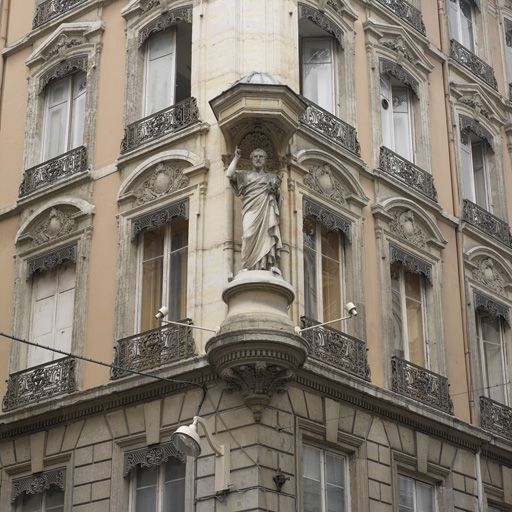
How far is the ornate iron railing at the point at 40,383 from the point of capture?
20.3m

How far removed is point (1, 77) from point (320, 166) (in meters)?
7.85

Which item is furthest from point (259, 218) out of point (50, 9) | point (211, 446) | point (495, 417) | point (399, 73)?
point (50, 9)

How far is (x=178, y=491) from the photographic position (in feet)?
59.6

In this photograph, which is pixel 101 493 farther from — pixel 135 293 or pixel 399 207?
pixel 399 207

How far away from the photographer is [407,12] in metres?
24.4

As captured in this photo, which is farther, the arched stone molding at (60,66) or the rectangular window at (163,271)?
the arched stone molding at (60,66)

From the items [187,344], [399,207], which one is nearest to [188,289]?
[187,344]

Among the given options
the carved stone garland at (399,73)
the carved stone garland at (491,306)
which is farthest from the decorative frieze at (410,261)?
the carved stone garland at (399,73)

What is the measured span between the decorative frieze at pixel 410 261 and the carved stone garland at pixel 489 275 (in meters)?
1.67

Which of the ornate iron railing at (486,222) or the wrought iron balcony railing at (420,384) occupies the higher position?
the ornate iron railing at (486,222)

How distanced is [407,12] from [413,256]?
5498mm

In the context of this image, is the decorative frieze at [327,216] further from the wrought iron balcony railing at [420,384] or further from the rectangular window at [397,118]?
the rectangular window at [397,118]

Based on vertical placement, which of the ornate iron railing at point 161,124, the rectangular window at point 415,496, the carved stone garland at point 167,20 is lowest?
the rectangular window at point 415,496

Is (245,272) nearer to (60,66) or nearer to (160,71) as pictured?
(160,71)
